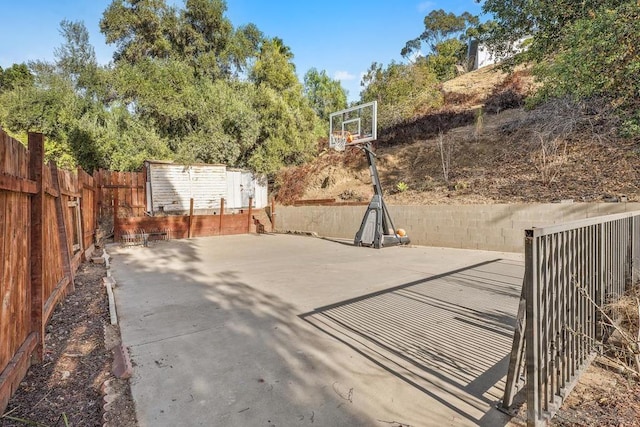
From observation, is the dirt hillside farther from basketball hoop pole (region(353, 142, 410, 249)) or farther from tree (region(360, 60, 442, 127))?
basketball hoop pole (region(353, 142, 410, 249))

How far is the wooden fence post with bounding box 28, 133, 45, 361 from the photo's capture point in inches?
94.1

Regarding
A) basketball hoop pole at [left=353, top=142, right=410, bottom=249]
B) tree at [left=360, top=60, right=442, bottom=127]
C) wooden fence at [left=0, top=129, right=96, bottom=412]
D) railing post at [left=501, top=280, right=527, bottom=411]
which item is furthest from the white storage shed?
railing post at [left=501, top=280, right=527, bottom=411]

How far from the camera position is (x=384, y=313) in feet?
11.0

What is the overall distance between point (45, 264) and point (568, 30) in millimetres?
9413

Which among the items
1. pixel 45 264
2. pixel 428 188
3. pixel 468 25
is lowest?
pixel 45 264

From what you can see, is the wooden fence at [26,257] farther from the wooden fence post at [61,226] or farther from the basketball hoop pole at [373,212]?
the basketball hoop pole at [373,212]

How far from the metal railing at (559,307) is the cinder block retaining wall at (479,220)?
172 inches

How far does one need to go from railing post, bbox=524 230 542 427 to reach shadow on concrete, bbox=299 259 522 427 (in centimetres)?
24

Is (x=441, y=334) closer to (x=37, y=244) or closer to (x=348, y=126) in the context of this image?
(x=37, y=244)

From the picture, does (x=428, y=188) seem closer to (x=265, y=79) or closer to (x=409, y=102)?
(x=409, y=102)

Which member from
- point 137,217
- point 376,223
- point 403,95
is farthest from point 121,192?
point 403,95

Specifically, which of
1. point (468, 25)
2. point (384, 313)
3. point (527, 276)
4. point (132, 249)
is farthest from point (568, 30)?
point (468, 25)

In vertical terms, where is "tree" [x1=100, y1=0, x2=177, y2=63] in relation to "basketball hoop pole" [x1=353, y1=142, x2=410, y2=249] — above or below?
above

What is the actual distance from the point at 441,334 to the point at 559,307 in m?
1.25
